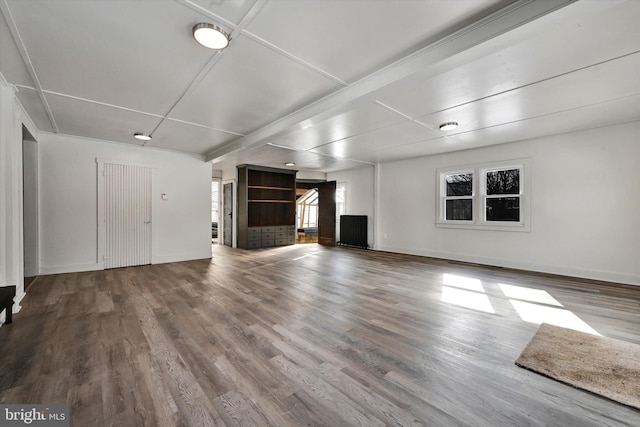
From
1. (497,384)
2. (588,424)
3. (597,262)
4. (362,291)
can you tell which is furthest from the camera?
(597,262)

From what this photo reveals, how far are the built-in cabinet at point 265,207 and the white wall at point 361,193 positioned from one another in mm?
1766

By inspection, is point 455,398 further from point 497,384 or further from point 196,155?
point 196,155

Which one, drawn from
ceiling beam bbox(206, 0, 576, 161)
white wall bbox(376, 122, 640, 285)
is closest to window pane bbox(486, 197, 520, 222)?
white wall bbox(376, 122, 640, 285)

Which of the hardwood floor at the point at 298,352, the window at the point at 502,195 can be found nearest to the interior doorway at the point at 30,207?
the hardwood floor at the point at 298,352

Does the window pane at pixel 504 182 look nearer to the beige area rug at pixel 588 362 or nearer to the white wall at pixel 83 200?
the beige area rug at pixel 588 362

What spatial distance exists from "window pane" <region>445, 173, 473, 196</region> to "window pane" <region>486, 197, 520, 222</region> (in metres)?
0.50

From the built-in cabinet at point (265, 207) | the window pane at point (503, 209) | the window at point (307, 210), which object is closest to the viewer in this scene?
the window pane at point (503, 209)

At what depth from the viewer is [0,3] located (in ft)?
5.57

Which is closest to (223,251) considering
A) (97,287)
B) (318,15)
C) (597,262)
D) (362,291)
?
(97,287)

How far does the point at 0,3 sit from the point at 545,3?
353cm

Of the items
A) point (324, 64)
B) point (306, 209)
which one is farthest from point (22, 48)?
point (306, 209)

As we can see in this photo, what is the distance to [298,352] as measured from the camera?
213 centimetres

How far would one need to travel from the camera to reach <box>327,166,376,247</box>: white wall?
314 inches

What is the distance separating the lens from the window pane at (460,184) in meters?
5.97
